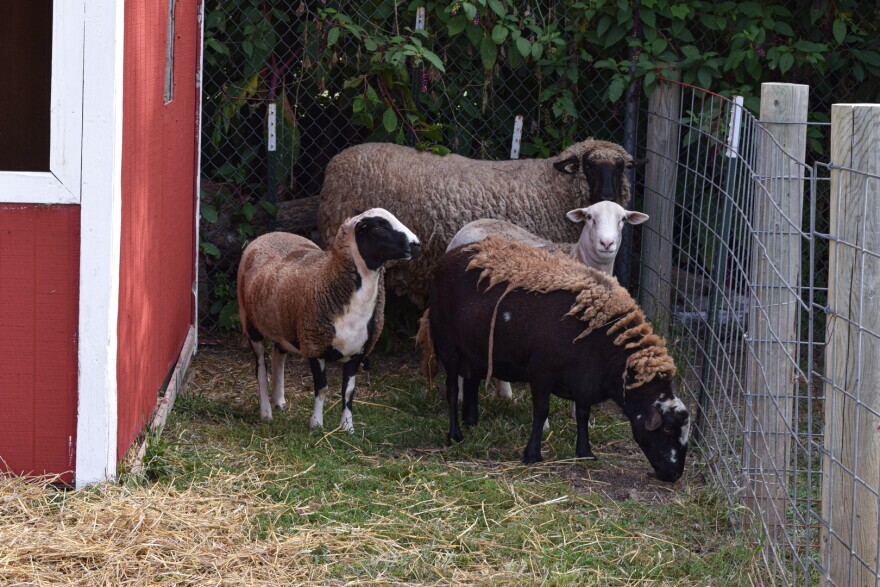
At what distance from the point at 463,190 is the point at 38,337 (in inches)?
149

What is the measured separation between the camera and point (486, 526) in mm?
4949

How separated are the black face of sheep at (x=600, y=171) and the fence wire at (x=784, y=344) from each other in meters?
0.32

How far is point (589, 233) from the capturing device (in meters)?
7.08

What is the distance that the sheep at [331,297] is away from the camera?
6.20m

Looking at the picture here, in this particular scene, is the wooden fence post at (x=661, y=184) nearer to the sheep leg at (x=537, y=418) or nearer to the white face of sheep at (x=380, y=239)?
the sheep leg at (x=537, y=418)

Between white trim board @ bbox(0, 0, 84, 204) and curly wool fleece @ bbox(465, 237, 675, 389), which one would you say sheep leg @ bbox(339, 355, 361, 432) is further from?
white trim board @ bbox(0, 0, 84, 204)

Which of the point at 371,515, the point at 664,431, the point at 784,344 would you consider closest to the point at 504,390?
the point at 664,431

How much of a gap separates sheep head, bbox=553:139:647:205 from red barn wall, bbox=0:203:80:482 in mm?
4098

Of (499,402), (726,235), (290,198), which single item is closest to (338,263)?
(499,402)

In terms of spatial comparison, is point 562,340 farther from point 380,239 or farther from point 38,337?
point 38,337

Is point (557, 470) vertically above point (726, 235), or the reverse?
point (726, 235)

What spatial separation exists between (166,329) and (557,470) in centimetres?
242

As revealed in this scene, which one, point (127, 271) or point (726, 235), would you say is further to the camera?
point (726, 235)

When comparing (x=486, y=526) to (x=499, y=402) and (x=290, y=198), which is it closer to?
(x=499, y=402)
